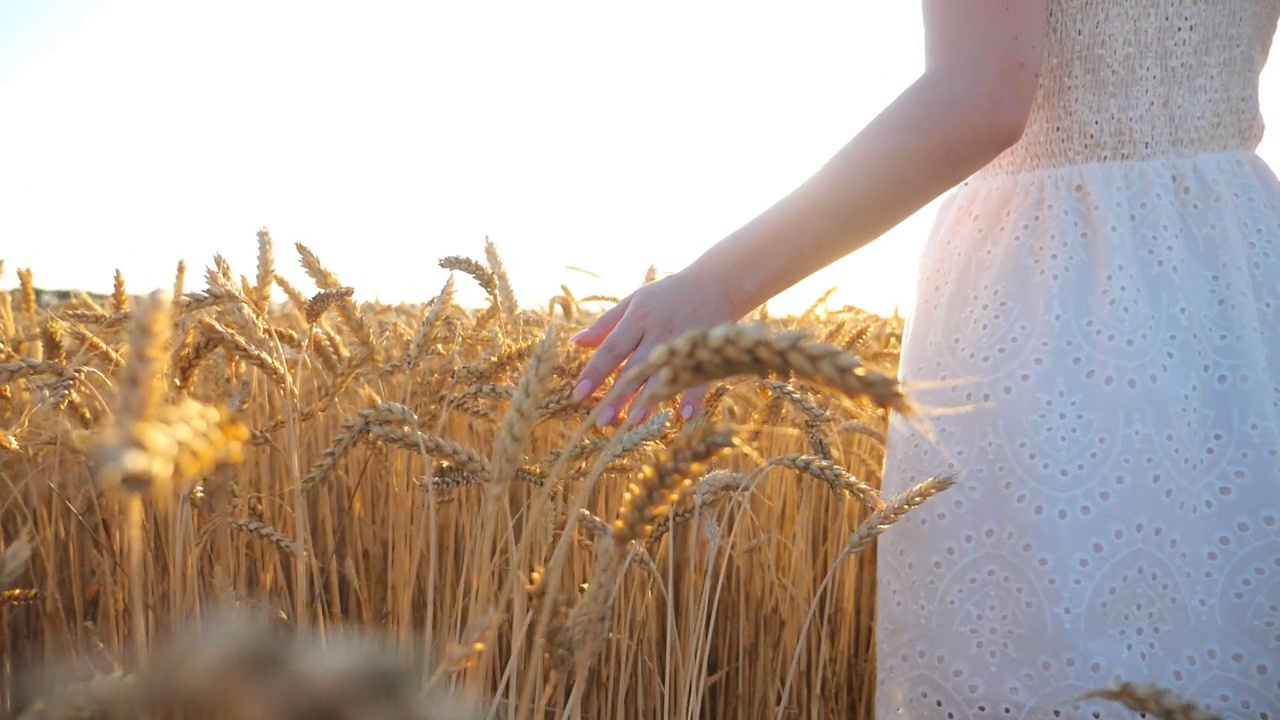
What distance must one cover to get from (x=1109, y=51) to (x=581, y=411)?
88 cm

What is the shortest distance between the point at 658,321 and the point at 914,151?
0.36 metres

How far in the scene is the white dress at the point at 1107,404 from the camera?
1.23 meters

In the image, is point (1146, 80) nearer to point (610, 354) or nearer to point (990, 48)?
point (990, 48)

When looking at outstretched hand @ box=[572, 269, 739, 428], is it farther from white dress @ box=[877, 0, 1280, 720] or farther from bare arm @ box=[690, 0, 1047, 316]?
white dress @ box=[877, 0, 1280, 720]

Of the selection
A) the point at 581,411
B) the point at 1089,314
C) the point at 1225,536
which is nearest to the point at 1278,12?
the point at 1089,314

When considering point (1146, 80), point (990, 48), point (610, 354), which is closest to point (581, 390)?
point (610, 354)

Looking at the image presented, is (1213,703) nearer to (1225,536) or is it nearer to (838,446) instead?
(1225,536)

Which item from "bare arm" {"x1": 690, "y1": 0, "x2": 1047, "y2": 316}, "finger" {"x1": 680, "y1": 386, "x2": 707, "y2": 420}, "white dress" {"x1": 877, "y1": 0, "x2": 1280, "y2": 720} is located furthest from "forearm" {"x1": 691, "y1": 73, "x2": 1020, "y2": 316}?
"white dress" {"x1": 877, "y1": 0, "x2": 1280, "y2": 720}

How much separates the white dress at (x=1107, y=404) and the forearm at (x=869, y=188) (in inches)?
10.1

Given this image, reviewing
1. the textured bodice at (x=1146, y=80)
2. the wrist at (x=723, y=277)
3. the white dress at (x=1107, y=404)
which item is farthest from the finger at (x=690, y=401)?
the textured bodice at (x=1146, y=80)

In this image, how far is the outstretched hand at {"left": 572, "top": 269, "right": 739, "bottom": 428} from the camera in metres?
1.12

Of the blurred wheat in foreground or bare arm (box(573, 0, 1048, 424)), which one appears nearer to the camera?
the blurred wheat in foreground

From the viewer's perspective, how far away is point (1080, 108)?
1378 millimetres

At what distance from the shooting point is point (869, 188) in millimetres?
1141
